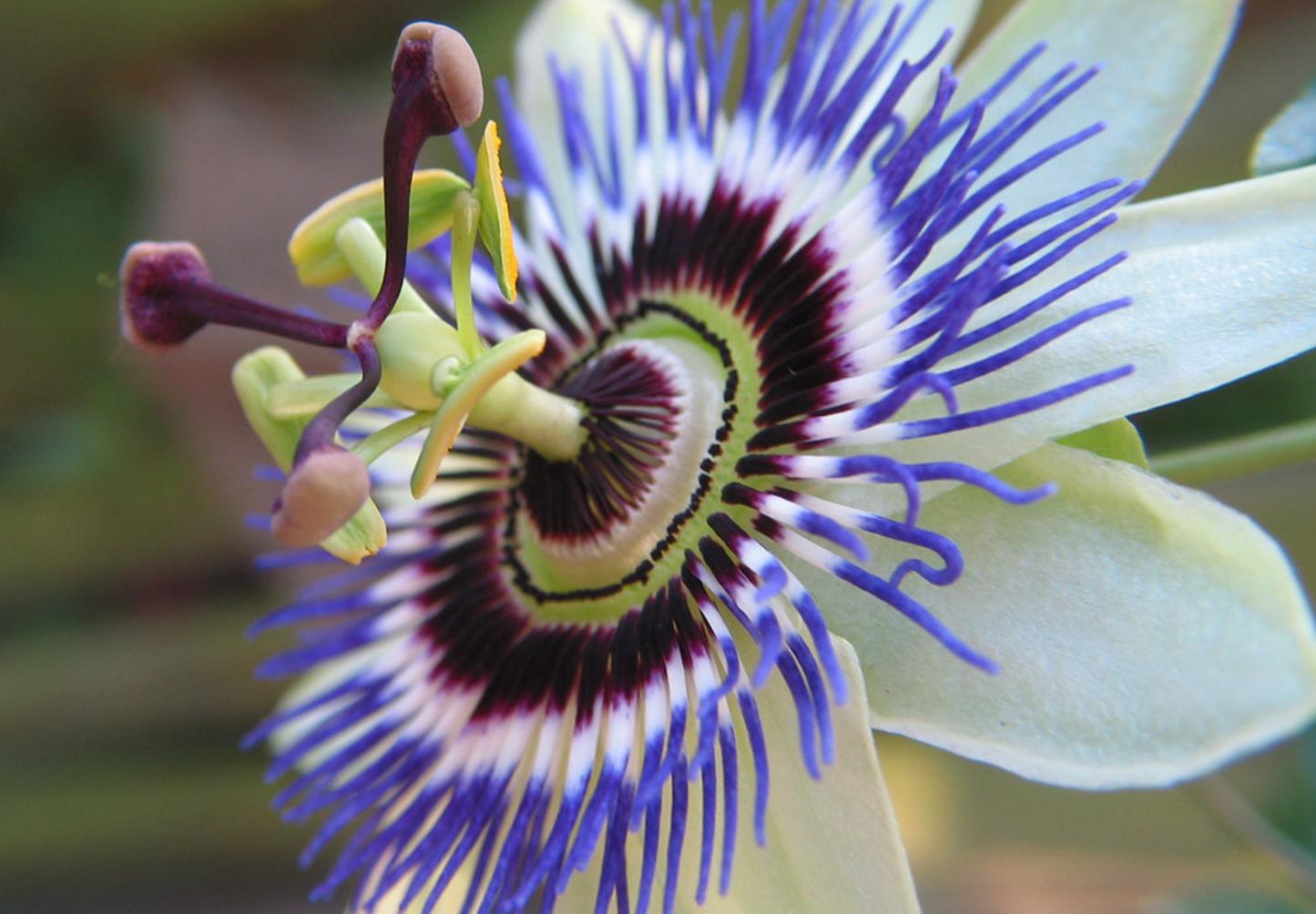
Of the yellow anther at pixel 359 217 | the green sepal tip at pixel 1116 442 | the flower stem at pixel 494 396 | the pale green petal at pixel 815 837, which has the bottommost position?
the pale green petal at pixel 815 837

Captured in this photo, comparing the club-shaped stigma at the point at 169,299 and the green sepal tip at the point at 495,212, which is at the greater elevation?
the club-shaped stigma at the point at 169,299

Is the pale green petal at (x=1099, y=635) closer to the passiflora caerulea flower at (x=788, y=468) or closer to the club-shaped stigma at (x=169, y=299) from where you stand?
the passiflora caerulea flower at (x=788, y=468)

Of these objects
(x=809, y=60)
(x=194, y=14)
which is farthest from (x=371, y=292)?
(x=194, y=14)

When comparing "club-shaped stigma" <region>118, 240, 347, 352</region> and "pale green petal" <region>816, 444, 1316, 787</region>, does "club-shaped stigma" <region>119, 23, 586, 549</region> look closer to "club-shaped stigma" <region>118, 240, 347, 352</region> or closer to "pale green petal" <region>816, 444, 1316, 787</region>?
"club-shaped stigma" <region>118, 240, 347, 352</region>

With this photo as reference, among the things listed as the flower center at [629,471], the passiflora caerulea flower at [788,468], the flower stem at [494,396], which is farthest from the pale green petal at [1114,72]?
the flower stem at [494,396]

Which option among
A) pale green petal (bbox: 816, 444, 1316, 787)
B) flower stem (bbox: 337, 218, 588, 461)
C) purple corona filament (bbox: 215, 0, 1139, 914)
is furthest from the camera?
flower stem (bbox: 337, 218, 588, 461)

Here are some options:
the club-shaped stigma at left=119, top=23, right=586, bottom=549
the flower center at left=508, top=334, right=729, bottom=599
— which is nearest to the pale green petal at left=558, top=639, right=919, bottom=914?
the flower center at left=508, top=334, right=729, bottom=599

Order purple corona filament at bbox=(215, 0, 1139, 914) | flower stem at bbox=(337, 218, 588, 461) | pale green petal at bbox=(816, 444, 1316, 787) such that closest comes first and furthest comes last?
pale green petal at bbox=(816, 444, 1316, 787)
purple corona filament at bbox=(215, 0, 1139, 914)
flower stem at bbox=(337, 218, 588, 461)

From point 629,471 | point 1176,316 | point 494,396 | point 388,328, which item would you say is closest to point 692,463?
point 629,471

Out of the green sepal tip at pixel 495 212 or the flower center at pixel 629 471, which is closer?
the green sepal tip at pixel 495 212
